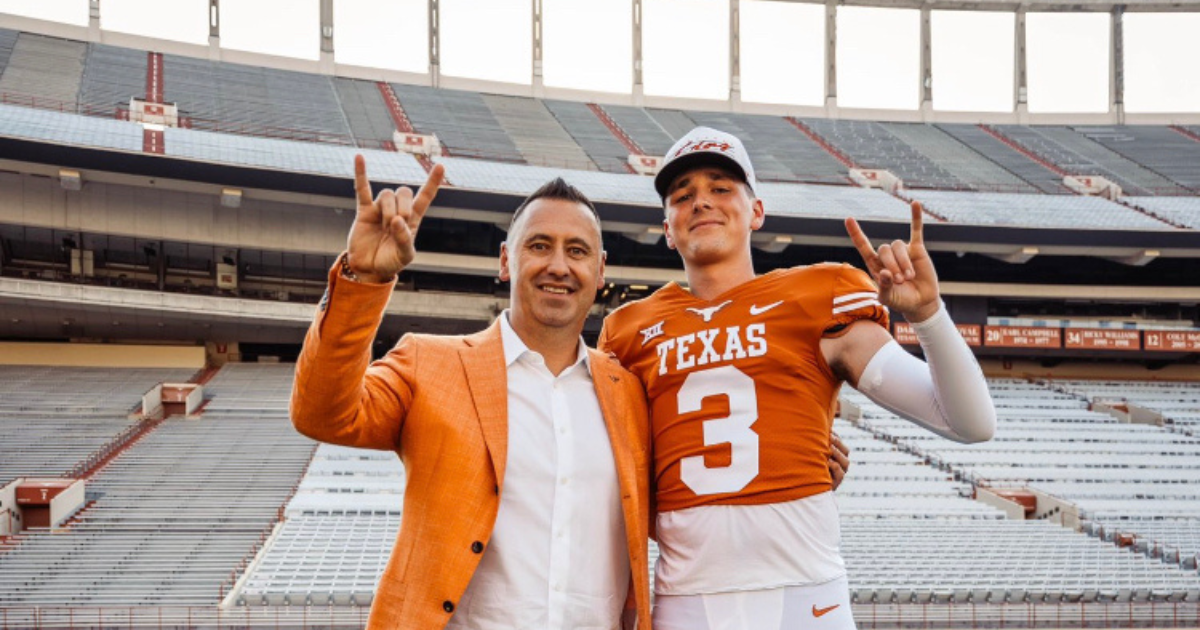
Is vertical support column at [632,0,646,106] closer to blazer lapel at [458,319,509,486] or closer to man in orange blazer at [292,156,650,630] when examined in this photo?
man in orange blazer at [292,156,650,630]

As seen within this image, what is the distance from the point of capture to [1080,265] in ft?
98.5

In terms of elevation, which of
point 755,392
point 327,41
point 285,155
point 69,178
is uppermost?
point 327,41

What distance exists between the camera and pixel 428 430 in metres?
2.39

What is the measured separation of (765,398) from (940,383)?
531 mm

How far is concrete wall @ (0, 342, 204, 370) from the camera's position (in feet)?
83.0

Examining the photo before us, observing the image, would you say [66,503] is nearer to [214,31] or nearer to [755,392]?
[755,392]

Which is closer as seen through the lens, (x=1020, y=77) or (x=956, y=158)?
(x=956, y=158)

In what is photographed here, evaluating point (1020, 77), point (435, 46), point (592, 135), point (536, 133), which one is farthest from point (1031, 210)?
point (435, 46)

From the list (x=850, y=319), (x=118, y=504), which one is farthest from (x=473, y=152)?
(x=850, y=319)

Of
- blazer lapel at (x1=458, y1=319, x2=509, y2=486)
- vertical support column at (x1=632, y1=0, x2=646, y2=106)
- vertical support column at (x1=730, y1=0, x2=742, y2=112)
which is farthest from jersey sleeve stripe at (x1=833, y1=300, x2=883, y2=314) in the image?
vertical support column at (x1=730, y1=0, x2=742, y2=112)

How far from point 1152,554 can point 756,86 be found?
1140 inches

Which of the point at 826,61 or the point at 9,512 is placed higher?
the point at 826,61

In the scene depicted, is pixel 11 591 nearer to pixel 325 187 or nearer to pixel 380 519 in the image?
pixel 380 519

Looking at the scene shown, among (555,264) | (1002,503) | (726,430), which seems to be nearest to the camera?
(555,264)
